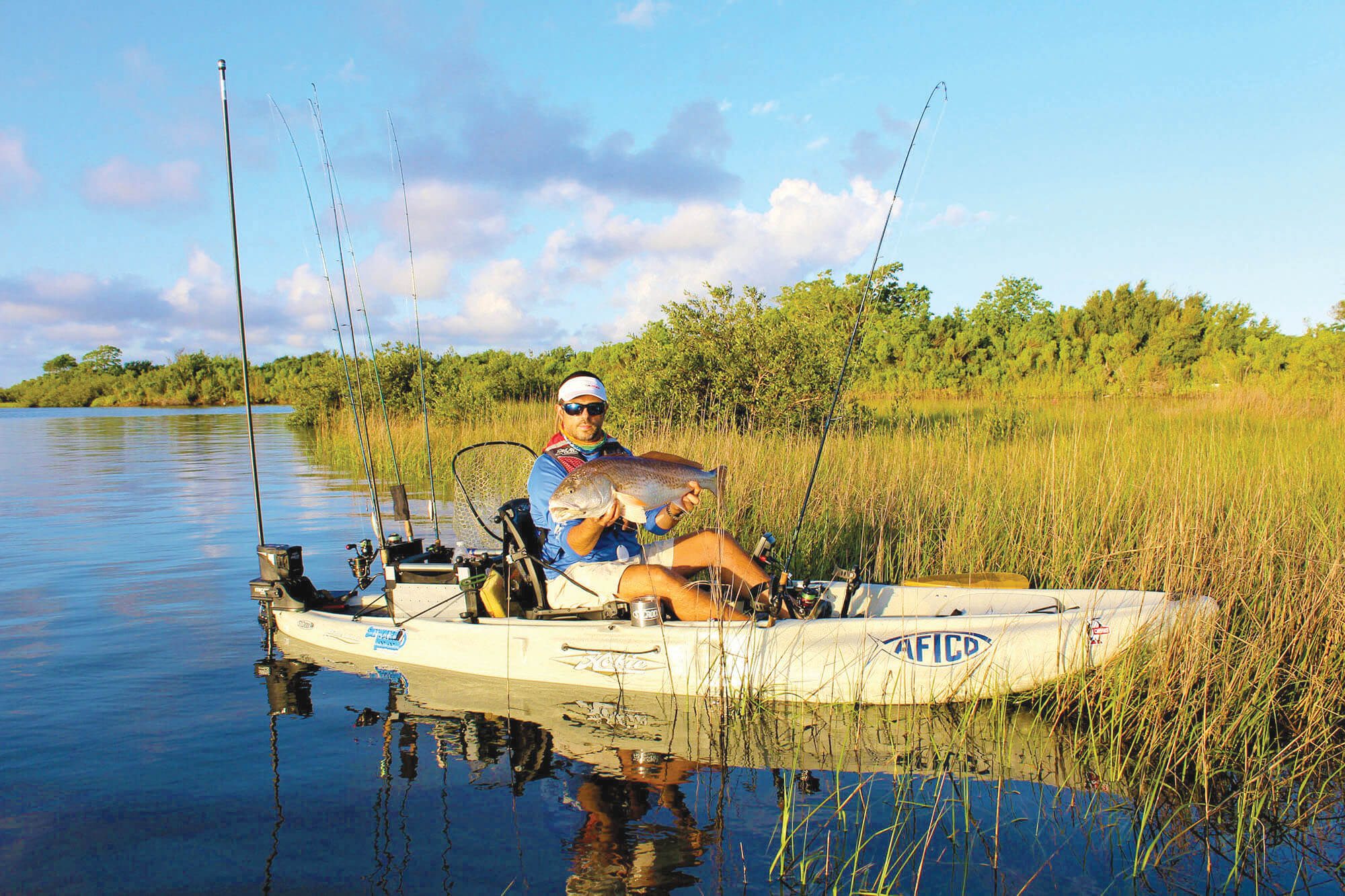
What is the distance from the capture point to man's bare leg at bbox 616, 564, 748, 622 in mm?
4879

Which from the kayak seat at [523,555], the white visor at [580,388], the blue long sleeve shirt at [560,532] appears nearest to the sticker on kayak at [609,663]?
the kayak seat at [523,555]

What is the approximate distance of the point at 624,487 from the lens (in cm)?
433

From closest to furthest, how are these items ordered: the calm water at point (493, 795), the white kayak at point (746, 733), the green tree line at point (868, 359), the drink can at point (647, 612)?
the calm water at point (493, 795)
the white kayak at point (746, 733)
the drink can at point (647, 612)
the green tree line at point (868, 359)

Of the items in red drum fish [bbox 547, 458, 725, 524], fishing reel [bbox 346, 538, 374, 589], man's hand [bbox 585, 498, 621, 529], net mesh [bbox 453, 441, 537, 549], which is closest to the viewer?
red drum fish [bbox 547, 458, 725, 524]

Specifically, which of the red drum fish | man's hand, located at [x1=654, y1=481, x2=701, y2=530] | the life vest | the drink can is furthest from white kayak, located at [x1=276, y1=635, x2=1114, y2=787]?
the life vest

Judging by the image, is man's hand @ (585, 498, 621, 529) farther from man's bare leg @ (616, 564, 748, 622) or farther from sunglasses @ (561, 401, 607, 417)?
sunglasses @ (561, 401, 607, 417)

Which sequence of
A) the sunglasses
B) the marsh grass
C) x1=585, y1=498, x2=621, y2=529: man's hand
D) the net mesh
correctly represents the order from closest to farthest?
1. the marsh grass
2. x1=585, y1=498, x2=621, y2=529: man's hand
3. the sunglasses
4. the net mesh

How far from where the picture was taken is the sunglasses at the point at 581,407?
5.01m

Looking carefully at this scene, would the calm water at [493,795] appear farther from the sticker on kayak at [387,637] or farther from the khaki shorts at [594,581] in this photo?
the khaki shorts at [594,581]

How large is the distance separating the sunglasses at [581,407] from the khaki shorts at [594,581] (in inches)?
37.9

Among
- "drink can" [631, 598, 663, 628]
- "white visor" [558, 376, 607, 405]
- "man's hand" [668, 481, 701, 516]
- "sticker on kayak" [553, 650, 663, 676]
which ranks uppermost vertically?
"white visor" [558, 376, 607, 405]

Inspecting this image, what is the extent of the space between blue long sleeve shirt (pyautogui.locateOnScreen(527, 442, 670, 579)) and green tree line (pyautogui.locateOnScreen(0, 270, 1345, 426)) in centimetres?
192

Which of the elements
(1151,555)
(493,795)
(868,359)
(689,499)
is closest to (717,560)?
(689,499)

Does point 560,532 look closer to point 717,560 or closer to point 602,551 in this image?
point 602,551
